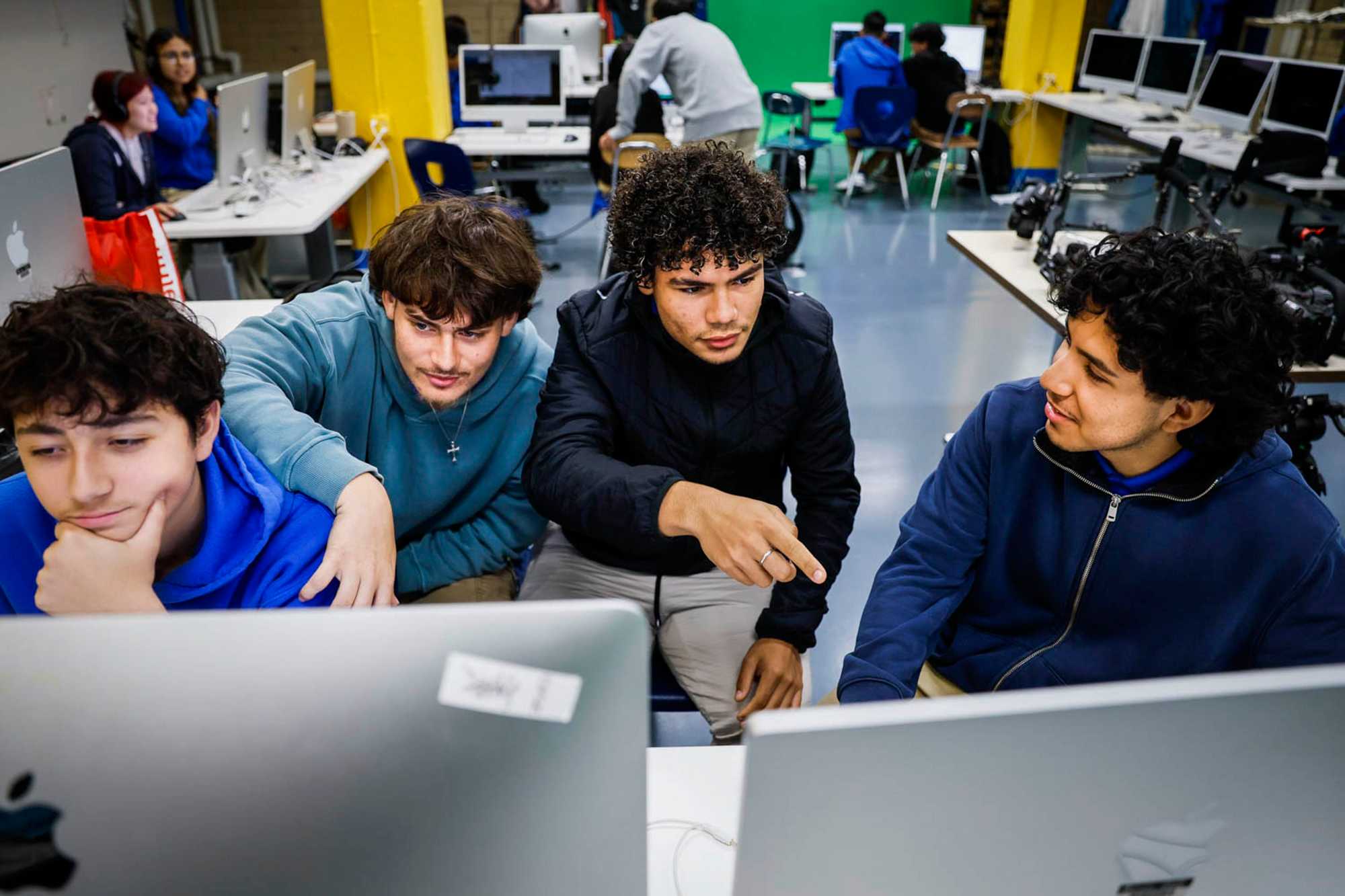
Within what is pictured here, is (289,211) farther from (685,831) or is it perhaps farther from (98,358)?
(685,831)

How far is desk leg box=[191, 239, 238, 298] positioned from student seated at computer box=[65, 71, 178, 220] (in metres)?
0.17

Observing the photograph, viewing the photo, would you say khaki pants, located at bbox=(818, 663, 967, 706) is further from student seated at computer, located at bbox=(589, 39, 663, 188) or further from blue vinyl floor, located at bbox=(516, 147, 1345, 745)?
student seated at computer, located at bbox=(589, 39, 663, 188)

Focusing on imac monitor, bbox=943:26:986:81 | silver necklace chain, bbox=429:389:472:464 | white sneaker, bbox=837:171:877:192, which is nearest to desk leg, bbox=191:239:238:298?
silver necklace chain, bbox=429:389:472:464

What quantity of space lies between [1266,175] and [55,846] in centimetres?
522

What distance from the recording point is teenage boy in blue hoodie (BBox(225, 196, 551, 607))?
134 cm

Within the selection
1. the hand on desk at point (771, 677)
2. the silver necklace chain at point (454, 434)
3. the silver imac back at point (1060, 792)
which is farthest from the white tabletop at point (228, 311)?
the silver imac back at point (1060, 792)

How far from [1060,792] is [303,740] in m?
0.48

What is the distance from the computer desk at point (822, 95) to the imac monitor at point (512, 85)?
232 cm

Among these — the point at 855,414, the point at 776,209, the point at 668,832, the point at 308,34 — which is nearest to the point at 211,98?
the point at 308,34

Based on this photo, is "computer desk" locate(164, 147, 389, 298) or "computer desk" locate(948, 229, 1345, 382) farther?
A: "computer desk" locate(164, 147, 389, 298)

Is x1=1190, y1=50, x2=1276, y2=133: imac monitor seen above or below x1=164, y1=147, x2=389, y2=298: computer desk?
above

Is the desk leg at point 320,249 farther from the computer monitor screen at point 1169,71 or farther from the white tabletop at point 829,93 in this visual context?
the computer monitor screen at point 1169,71

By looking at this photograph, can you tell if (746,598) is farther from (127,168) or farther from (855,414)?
(127,168)

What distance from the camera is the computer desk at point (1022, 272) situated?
2264mm
